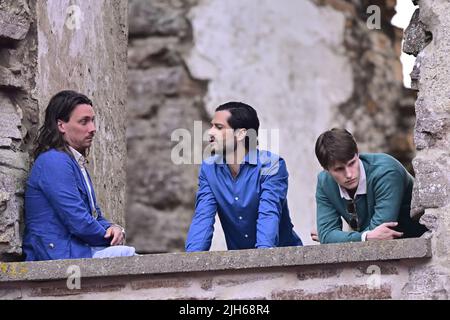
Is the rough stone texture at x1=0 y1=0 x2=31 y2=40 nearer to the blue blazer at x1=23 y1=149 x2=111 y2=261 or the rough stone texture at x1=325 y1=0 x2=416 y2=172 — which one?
the blue blazer at x1=23 y1=149 x2=111 y2=261

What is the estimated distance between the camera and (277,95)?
1220cm

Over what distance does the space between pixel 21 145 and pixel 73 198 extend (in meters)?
0.41

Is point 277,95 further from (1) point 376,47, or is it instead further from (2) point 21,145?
(2) point 21,145

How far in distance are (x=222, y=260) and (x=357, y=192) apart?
776mm

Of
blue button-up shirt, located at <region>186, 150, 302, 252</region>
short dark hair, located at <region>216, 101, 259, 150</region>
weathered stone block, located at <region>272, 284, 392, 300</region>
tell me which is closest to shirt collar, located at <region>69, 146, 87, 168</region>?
blue button-up shirt, located at <region>186, 150, 302, 252</region>

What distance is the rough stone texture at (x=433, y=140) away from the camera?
23.1 ft

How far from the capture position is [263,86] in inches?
480

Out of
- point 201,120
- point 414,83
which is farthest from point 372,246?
point 201,120

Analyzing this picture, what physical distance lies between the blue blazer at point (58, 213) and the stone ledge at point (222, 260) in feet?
1.22

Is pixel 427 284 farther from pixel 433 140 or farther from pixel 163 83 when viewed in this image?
pixel 163 83

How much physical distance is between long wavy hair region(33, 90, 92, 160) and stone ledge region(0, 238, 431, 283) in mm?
726

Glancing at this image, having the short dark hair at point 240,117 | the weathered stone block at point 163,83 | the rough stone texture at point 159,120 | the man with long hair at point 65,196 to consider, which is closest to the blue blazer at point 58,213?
the man with long hair at point 65,196

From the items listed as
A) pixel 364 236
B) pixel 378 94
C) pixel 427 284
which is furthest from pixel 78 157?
pixel 378 94
